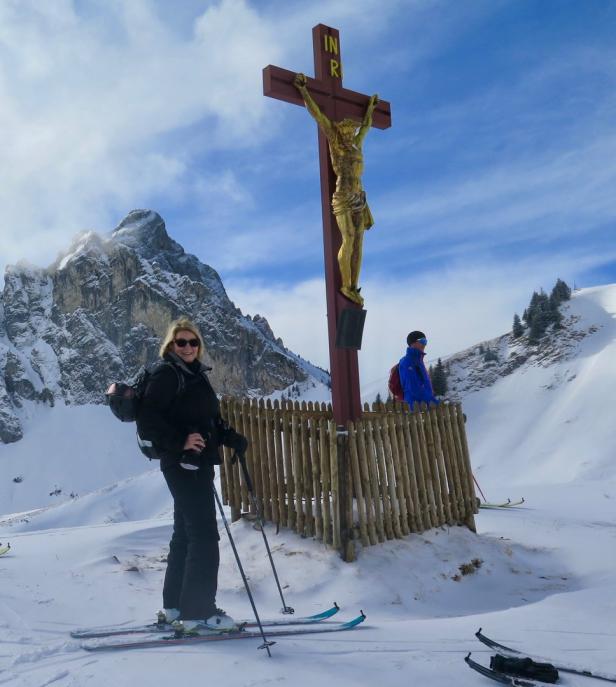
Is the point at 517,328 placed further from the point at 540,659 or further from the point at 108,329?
the point at 108,329

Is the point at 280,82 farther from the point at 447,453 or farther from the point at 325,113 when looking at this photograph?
the point at 447,453

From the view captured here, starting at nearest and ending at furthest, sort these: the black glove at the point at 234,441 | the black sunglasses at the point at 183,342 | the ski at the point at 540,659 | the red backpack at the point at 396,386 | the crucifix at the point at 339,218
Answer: the ski at the point at 540,659 < the black sunglasses at the point at 183,342 < the black glove at the point at 234,441 < the crucifix at the point at 339,218 < the red backpack at the point at 396,386

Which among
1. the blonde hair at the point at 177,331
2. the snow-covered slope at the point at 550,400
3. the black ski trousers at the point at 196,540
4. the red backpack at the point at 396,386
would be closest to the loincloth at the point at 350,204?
the red backpack at the point at 396,386

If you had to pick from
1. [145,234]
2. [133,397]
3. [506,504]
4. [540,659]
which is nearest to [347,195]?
[133,397]

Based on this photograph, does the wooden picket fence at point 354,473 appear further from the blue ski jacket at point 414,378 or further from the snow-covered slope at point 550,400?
the snow-covered slope at point 550,400

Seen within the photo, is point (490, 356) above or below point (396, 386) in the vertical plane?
above

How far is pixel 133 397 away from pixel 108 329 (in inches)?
4686

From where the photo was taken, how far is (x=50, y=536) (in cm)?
788

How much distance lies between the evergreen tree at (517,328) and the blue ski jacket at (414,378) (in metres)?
42.5

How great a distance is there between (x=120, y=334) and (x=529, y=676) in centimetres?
11894

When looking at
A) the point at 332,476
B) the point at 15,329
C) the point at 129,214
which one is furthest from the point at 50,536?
the point at 129,214

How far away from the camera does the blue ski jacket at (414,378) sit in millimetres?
8547

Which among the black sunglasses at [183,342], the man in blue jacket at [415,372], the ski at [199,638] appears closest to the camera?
the ski at [199,638]

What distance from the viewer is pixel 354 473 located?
611 cm
